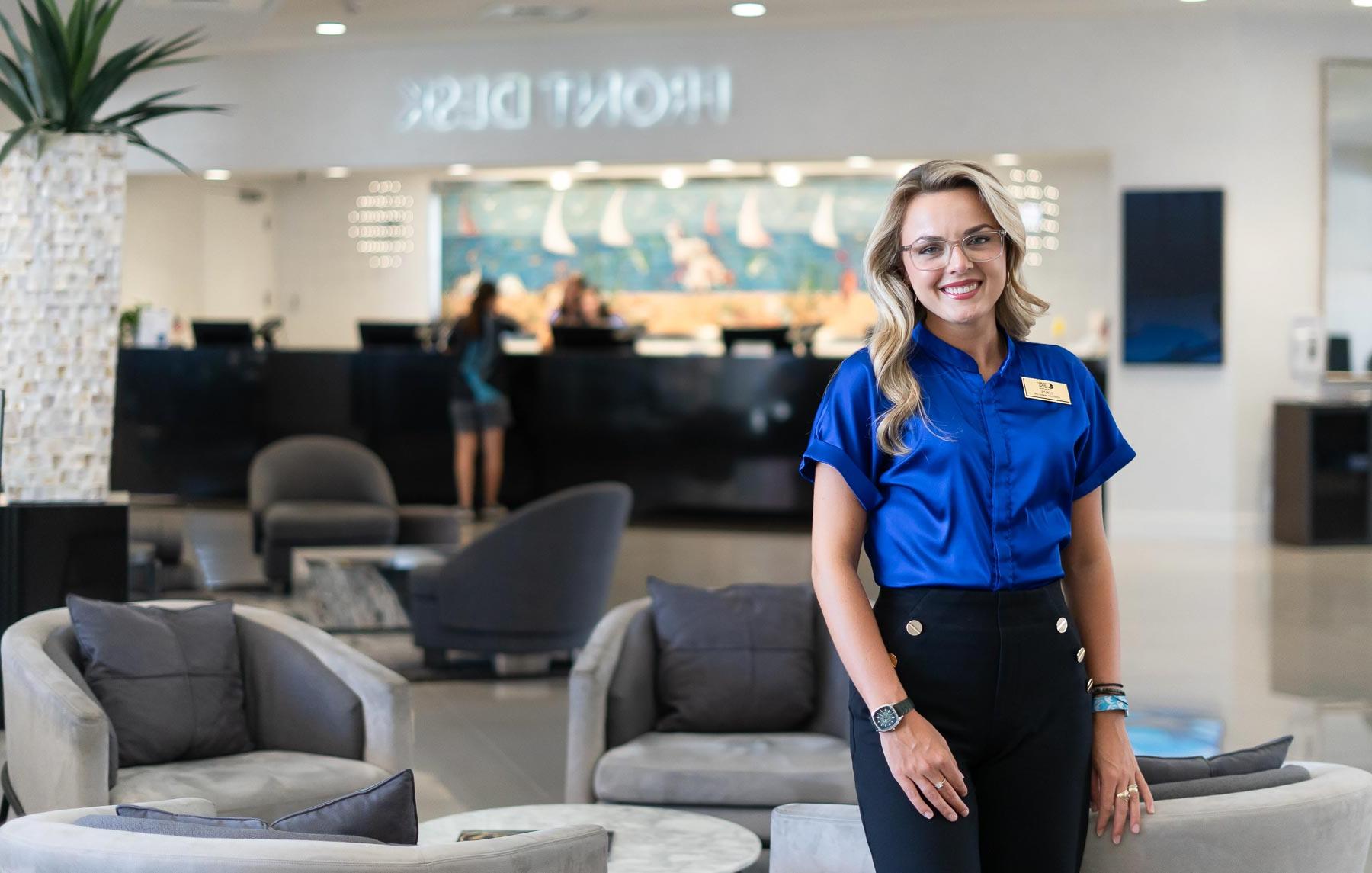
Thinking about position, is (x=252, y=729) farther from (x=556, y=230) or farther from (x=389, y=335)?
(x=556, y=230)

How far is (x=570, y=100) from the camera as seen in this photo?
11.5m

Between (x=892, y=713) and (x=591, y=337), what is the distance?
379 inches

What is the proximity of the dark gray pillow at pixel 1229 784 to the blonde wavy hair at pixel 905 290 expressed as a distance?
73 centimetres

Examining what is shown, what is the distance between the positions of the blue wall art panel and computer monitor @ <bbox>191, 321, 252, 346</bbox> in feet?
23.5

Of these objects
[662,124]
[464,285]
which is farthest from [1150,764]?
[464,285]

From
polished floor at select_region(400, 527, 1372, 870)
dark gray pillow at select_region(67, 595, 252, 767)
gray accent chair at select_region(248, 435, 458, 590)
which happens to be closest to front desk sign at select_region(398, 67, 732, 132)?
polished floor at select_region(400, 527, 1372, 870)

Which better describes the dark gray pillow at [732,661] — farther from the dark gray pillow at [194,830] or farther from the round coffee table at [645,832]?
the dark gray pillow at [194,830]

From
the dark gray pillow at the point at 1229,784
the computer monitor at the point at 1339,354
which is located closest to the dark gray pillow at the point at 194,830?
the dark gray pillow at the point at 1229,784

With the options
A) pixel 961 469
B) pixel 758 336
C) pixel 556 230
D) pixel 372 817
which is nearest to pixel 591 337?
pixel 758 336

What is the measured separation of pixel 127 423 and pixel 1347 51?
10.1 metres

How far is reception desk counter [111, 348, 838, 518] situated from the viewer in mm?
10852

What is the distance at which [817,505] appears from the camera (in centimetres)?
194

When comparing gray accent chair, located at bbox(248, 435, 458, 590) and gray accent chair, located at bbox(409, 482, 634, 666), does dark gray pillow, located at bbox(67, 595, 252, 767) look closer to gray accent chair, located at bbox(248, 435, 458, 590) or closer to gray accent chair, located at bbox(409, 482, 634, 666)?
gray accent chair, located at bbox(409, 482, 634, 666)

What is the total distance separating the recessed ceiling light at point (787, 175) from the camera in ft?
44.8
